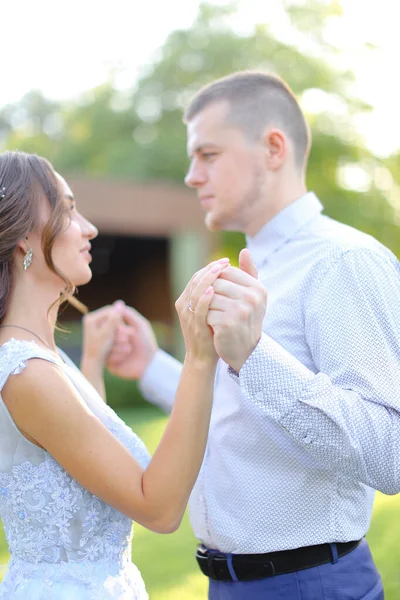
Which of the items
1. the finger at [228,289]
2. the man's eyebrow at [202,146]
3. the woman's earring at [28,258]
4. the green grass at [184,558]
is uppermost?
the finger at [228,289]

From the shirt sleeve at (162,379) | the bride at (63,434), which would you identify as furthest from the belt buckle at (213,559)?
the shirt sleeve at (162,379)

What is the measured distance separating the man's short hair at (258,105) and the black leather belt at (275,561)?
151 cm

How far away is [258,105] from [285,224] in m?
0.57

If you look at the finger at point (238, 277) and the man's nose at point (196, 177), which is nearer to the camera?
the finger at point (238, 277)

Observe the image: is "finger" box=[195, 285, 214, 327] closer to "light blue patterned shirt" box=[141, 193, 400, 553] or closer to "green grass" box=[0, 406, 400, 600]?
"light blue patterned shirt" box=[141, 193, 400, 553]

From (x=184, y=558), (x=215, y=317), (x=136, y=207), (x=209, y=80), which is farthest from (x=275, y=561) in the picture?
(x=209, y=80)

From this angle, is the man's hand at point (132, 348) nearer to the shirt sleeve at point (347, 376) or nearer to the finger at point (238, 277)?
the shirt sleeve at point (347, 376)

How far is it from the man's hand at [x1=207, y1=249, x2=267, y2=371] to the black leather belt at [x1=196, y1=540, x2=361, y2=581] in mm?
765

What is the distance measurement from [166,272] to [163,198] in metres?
6.73

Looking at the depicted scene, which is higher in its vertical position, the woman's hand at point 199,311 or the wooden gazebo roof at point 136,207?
the woman's hand at point 199,311

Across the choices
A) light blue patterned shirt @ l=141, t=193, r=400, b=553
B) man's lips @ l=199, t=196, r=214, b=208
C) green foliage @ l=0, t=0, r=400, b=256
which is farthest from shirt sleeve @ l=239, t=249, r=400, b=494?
green foliage @ l=0, t=0, r=400, b=256

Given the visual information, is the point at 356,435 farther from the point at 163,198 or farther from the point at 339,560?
the point at 163,198

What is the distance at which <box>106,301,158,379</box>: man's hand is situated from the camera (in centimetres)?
340

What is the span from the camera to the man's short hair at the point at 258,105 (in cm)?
297
